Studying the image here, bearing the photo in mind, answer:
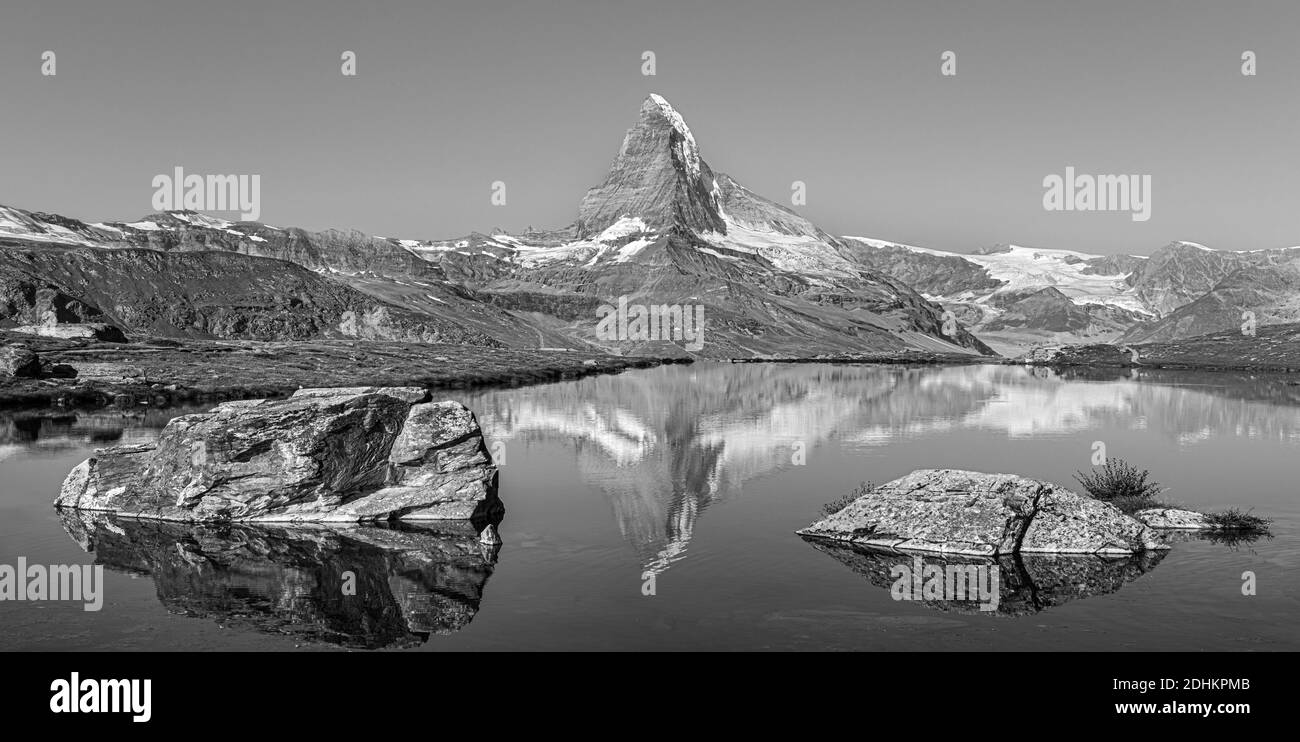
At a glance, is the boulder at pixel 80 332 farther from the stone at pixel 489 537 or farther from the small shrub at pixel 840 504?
the small shrub at pixel 840 504

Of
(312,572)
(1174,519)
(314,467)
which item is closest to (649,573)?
(312,572)

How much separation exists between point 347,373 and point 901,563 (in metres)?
116

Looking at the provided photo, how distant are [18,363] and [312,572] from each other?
329ft

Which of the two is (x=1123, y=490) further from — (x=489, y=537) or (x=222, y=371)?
(x=222, y=371)

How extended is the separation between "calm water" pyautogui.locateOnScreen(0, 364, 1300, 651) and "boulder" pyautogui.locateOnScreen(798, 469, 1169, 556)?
3.90 feet

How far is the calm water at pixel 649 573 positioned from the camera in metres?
22.7

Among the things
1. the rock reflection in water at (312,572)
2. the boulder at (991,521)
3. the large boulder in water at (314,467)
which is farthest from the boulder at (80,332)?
the boulder at (991,521)

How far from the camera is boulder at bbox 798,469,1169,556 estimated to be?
29672 mm

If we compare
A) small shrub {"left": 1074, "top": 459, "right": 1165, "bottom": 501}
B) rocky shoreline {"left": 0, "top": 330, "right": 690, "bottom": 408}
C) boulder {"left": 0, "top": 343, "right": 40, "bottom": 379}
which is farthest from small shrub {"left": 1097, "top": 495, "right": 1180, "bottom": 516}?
boulder {"left": 0, "top": 343, "right": 40, "bottom": 379}

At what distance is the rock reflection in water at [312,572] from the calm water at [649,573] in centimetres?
10

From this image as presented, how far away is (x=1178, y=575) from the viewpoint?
90.3 feet

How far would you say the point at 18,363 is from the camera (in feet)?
355

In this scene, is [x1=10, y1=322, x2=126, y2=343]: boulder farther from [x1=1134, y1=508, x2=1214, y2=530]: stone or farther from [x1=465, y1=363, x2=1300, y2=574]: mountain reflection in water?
[x1=1134, y1=508, x2=1214, y2=530]: stone


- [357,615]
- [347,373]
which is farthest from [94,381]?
[357,615]
